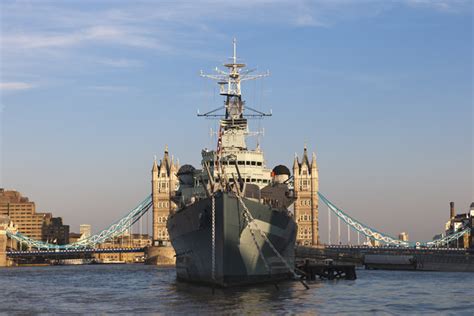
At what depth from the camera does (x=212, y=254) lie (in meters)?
55.6

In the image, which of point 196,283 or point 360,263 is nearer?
point 196,283

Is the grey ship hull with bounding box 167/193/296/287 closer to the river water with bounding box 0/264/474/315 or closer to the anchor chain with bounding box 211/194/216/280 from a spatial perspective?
the anchor chain with bounding box 211/194/216/280

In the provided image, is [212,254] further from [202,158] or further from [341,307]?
[202,158]

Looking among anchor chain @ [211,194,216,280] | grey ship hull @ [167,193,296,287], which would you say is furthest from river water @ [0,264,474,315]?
anchor chain @ [211,194,216,280]

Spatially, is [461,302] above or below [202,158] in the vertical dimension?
below

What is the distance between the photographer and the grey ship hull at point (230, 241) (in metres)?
55.0

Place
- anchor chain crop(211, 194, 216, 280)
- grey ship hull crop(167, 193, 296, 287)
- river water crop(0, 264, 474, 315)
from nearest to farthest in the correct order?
river water crop(0, 264, 474, 315)
anchor chain crop(211, 194, 216, 280)
grey ship hull crop(167, 193, 296, 287)

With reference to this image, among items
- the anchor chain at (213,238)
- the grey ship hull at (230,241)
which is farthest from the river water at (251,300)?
the anchor chain at (213,238)

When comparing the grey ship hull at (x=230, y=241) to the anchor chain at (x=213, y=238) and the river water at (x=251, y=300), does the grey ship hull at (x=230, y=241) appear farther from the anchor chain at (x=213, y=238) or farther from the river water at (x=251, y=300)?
the river water at (x=251, y=300)

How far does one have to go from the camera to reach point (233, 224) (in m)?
55.5

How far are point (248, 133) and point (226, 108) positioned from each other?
4.80 meters

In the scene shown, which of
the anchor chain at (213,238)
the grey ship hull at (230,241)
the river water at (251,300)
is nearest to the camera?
the river water at (251,300)

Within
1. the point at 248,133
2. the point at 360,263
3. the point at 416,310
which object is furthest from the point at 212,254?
A: the point at 360,263

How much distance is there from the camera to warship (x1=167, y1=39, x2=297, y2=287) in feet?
181
